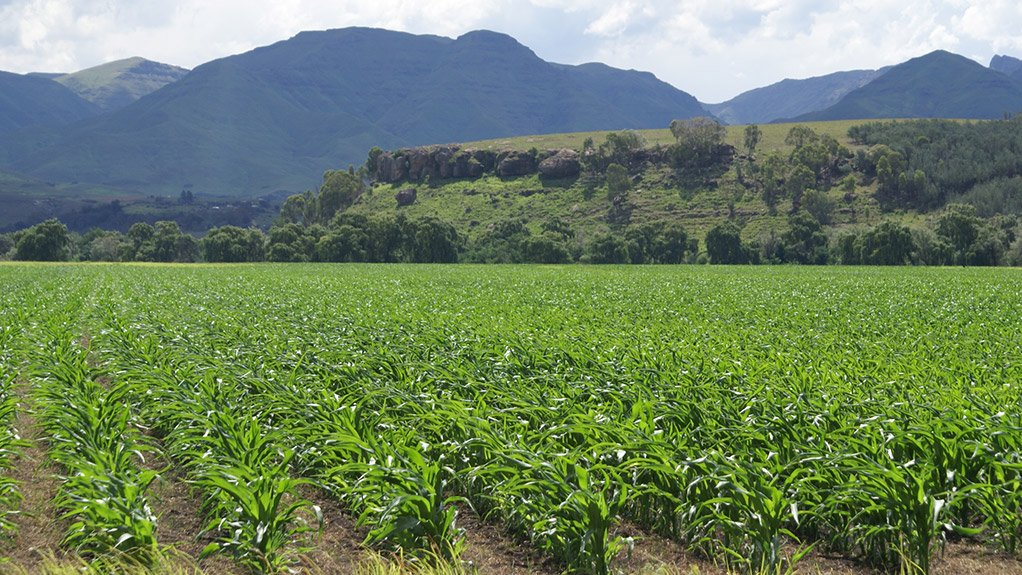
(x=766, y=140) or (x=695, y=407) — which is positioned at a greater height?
(x=766, y=140)

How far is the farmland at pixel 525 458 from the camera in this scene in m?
6.55

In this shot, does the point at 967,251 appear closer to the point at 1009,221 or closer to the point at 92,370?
the point at 1009,221

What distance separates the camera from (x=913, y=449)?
765 cm

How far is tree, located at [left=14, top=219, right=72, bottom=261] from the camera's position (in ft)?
382

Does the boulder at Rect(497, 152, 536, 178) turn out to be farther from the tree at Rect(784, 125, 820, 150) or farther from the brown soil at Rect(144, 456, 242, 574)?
the brown soil at Rect(144, 456, 242, 574)

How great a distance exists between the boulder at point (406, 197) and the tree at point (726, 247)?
85195 millimetres

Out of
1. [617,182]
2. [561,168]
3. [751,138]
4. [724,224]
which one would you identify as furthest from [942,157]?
[561,168]

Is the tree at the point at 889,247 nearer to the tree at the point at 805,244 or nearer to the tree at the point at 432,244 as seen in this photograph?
the tree at the point at 805,244

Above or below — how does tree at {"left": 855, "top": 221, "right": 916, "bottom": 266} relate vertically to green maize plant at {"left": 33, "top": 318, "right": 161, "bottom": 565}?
below

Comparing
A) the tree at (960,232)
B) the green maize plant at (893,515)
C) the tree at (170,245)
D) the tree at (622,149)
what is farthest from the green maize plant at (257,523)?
the tree at (622,149)

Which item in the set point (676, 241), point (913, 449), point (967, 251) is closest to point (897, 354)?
point (913, 449)

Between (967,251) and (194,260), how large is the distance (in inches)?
4772

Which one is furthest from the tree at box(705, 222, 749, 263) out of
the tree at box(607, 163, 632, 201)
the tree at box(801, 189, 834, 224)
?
the tree at box(607, 163, 632, 201)

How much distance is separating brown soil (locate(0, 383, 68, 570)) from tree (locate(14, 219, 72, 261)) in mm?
125384
